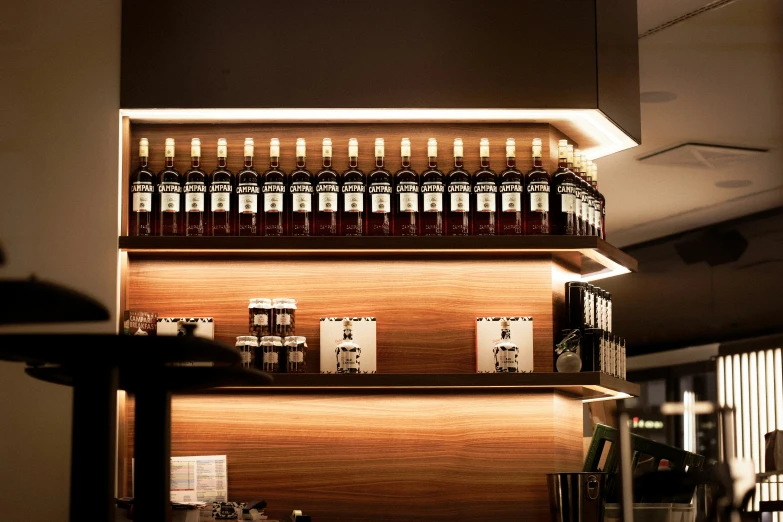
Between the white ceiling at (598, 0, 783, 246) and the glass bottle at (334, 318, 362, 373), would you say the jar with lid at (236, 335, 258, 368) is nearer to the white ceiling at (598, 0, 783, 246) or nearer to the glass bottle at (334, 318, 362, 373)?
the glass bottle at (334, 318, 362, 373)

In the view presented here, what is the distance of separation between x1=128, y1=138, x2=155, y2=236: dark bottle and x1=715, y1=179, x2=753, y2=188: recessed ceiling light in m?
5.34

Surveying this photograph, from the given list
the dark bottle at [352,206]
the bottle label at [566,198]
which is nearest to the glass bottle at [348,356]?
the dark bottle at [352,206]

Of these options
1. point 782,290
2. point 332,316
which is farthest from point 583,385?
point 782,290

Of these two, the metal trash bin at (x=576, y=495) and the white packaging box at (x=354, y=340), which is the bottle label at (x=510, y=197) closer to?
the white packaging box at (x=354, y=340)

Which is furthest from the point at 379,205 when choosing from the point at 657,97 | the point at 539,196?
the point at 657,97

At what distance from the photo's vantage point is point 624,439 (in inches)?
64.7

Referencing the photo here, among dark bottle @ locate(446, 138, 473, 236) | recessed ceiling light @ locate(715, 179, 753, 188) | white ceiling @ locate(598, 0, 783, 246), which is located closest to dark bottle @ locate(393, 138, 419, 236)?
dark bottle @ locate(446, 138, 473, 236)

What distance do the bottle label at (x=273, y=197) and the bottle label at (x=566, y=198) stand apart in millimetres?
947

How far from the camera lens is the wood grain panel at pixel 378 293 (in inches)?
144

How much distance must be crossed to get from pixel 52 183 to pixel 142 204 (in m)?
0.55

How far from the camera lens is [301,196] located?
11.6ft

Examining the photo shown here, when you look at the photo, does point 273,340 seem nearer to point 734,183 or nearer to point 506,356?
point 506,356

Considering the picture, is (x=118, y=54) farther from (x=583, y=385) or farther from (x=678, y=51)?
(x=678, y=51)

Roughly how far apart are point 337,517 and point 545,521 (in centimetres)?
71
